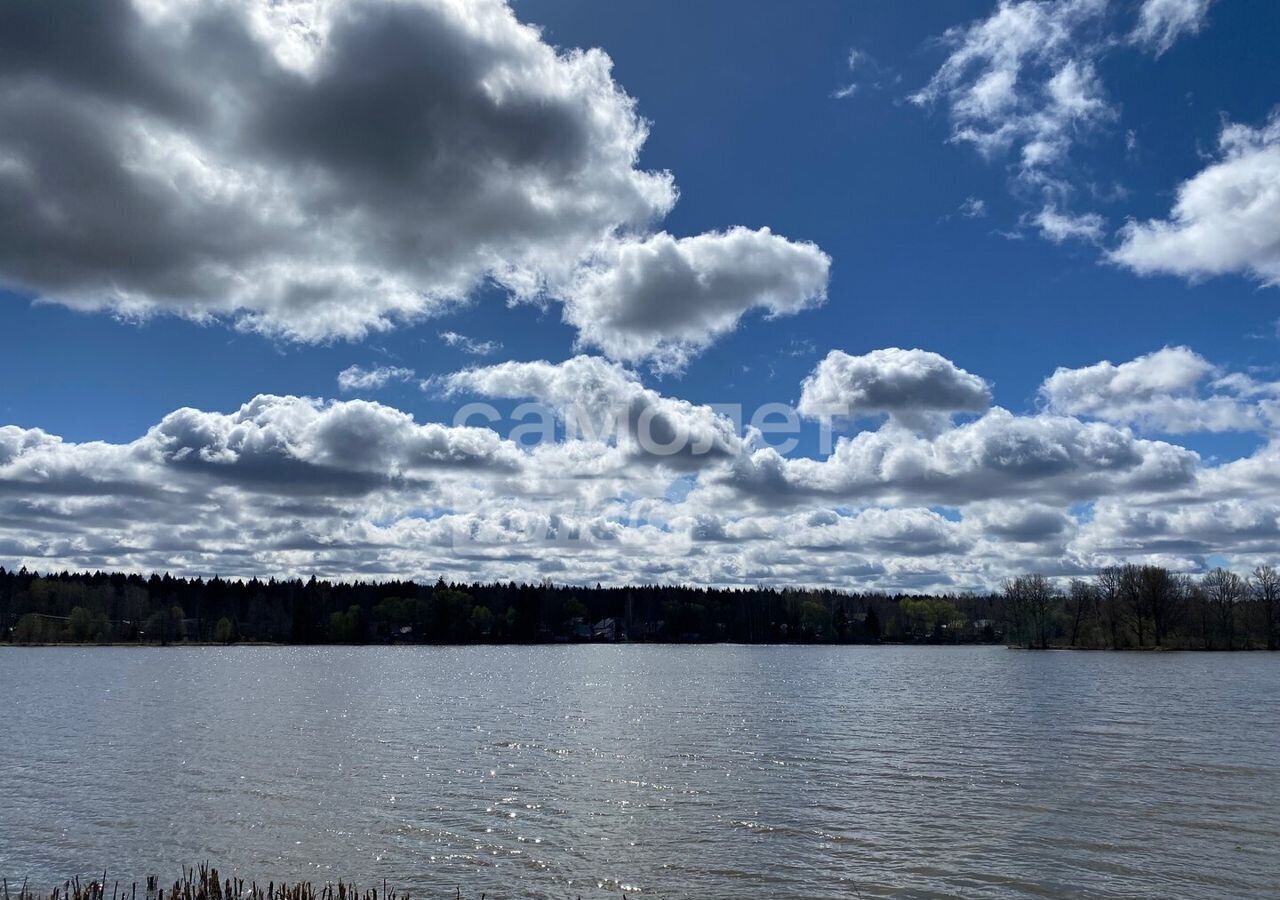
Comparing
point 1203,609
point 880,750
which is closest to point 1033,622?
point 1203,609

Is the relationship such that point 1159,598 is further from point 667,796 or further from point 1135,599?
point 667,796

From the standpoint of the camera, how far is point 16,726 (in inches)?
2051

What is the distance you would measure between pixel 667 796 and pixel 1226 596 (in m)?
178

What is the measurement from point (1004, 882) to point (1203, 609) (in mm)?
179527

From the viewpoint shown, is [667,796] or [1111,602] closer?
[667,796]

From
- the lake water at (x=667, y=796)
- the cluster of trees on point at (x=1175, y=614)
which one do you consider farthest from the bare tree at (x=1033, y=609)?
the lake water at (x=667, y=796)

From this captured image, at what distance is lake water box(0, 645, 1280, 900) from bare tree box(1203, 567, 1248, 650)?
122732 mm

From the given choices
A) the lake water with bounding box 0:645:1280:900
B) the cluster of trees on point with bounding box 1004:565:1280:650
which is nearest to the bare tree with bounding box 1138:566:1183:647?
the cluster of trees on point with bounding box 1004:565:1280:650

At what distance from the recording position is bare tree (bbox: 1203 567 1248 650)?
167 metres

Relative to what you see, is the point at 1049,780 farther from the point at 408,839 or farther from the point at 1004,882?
the point at 408,839

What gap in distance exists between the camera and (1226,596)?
170 meters

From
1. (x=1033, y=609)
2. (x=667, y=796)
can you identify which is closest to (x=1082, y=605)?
(x=1033, y=609)

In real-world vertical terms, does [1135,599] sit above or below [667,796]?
above

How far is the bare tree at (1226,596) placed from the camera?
547 ft
